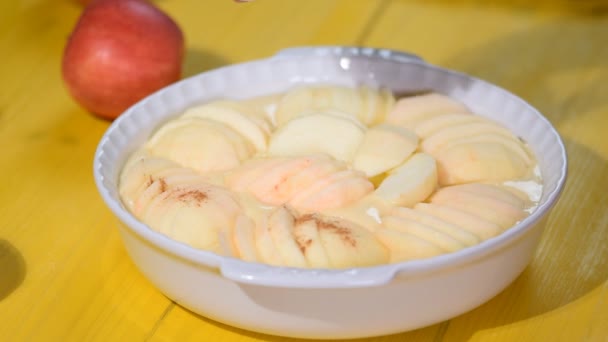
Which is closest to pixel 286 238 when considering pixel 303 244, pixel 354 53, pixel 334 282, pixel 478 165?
pixel 303 244

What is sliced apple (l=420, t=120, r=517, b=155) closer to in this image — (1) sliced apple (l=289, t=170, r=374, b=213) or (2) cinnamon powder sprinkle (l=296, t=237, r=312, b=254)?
(1) sliced apple (l=289, t=170, r=374, b=213)

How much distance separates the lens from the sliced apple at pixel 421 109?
4.11 ft

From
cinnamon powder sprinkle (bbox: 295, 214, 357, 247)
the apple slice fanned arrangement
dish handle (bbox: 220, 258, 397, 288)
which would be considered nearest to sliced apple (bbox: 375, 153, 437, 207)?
the apple slice fanned arrangement

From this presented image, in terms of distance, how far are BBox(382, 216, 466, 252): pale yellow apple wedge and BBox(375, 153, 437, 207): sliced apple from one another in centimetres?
5

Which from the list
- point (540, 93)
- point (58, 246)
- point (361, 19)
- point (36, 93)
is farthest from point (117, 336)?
point (361, 19)

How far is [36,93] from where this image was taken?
159cm

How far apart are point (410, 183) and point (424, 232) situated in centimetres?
12

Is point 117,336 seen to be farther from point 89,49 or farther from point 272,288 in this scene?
point 89,49

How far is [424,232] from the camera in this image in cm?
94

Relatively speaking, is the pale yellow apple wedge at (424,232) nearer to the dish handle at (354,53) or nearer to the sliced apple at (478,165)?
the sliced apple at (478,165)

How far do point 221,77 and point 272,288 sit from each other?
616 millimetres

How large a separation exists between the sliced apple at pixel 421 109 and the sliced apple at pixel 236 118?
0.70ft

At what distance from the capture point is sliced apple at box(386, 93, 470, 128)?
125 centimetres

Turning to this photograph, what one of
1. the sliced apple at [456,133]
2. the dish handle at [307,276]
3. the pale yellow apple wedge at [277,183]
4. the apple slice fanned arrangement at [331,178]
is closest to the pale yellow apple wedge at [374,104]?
the apple slice fanned arrangement at [331,178]
